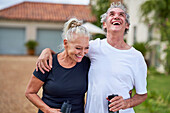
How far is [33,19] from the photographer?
21.5m

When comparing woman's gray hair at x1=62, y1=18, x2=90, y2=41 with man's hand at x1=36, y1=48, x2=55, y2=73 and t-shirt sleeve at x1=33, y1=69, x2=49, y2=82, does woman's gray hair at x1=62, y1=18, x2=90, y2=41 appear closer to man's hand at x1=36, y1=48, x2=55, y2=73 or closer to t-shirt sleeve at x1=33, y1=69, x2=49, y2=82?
man's hand at x1=36, y1=48, x2=55, y2=73

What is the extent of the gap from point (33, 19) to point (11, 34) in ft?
8.59

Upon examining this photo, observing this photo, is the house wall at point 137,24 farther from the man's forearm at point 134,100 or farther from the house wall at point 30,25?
the man's forearm at point 134,100

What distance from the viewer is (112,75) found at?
1983 millimetres

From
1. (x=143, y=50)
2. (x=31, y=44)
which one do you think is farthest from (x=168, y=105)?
(x=31, y=44)

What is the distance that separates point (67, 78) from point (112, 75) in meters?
0.38

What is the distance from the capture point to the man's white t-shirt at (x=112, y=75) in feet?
6.52

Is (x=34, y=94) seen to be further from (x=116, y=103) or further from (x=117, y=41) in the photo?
(x=117, y=41)

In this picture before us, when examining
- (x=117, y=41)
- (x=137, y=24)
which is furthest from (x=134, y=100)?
(x=137, y=24)

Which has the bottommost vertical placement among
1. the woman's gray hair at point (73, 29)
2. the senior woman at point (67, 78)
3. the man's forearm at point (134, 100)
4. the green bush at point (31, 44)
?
the green bush at point (31, 44)

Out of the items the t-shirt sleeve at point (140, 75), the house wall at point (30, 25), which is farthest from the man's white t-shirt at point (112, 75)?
the house wall at point (30, 25)

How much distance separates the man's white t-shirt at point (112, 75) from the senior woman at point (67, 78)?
103mm

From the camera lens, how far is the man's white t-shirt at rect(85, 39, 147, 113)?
199 cm

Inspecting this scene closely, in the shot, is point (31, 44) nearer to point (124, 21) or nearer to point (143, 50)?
point (143, 50)
